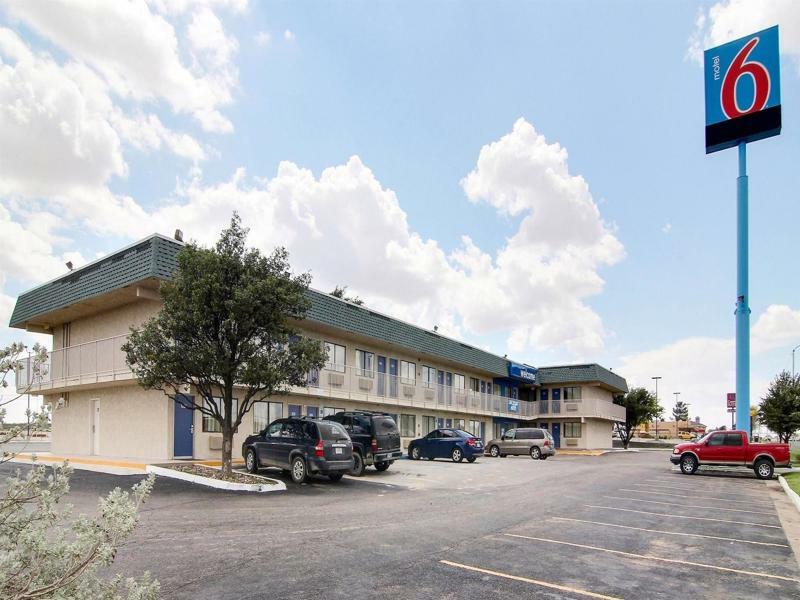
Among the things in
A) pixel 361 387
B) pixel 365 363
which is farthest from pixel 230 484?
pixel 365 363

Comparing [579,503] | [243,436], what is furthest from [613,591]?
[243,436]

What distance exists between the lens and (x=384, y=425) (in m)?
21.2

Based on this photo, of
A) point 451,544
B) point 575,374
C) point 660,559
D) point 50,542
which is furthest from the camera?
point 575,374

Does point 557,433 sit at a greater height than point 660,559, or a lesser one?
lesser

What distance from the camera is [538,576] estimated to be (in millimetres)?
7473

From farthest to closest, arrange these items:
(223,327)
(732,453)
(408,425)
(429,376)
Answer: (429,376) < (408,425) < (732,453) < (223,327)

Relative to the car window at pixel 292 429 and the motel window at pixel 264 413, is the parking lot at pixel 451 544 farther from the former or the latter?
the motel window at pixel 264 413

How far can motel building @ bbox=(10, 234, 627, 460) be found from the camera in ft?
67.0

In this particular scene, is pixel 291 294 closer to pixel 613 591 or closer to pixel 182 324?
pixel 182 324

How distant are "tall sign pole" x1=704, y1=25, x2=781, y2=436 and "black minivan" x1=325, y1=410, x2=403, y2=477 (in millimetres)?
18394

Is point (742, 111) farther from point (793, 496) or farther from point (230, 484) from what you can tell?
point (230, 484)

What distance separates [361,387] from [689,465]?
1516 cm

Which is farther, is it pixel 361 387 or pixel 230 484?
Answer: pixel 361 387

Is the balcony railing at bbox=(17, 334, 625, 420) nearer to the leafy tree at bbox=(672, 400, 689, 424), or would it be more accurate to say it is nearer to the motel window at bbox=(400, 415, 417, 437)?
the motel window at bbox=(400, 415, 417, 437)
